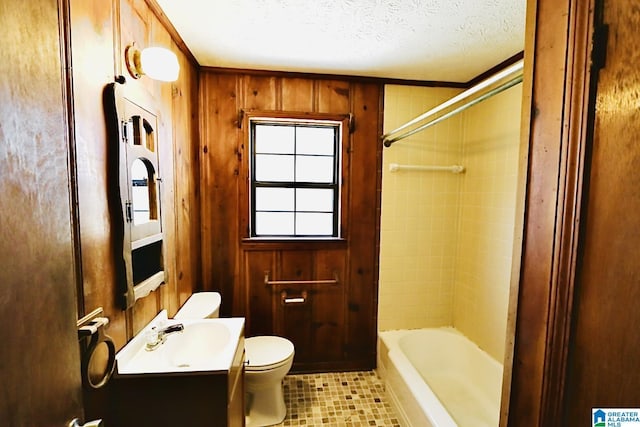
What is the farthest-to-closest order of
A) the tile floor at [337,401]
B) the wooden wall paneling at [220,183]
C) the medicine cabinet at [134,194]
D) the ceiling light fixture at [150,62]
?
the wooden wall paneling at [220,183], the tile floor at [337,401], the ceiling light fixture at [150,62], the medicine cabinet at [134,194]

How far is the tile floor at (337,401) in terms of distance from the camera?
6.55 feet

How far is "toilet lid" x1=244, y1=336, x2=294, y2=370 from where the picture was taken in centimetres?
189

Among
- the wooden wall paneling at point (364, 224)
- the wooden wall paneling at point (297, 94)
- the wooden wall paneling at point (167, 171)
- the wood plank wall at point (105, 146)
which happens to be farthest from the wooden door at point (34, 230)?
the wooden wall paneling at point (364, 224)

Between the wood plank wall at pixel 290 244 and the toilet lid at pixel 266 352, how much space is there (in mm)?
287

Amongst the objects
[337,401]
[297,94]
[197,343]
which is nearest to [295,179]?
[297,94]

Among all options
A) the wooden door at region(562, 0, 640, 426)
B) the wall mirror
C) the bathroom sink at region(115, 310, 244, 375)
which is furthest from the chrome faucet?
the wooden door at region(562, 0, 640, 426)

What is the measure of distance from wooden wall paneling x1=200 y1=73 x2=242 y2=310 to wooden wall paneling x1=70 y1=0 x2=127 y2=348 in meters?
1.13

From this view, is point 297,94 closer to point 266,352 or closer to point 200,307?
point 200,307

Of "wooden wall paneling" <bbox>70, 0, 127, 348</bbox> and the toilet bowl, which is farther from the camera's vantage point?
the toilet bowl

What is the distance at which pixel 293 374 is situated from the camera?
2.47m

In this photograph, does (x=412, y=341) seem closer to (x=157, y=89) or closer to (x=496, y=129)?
(x=496, y=129)

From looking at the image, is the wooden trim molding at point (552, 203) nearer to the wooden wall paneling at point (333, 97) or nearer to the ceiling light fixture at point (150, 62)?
the ceiling light fixture at point (150, 62)

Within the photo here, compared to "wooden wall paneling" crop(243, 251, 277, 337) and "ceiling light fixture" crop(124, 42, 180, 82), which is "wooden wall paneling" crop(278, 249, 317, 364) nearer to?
"wooden wall paneling" crop(243, 251, 277, 337)

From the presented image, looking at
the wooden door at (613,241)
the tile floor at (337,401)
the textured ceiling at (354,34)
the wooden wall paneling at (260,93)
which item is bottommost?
the tile floor at (337,401)
